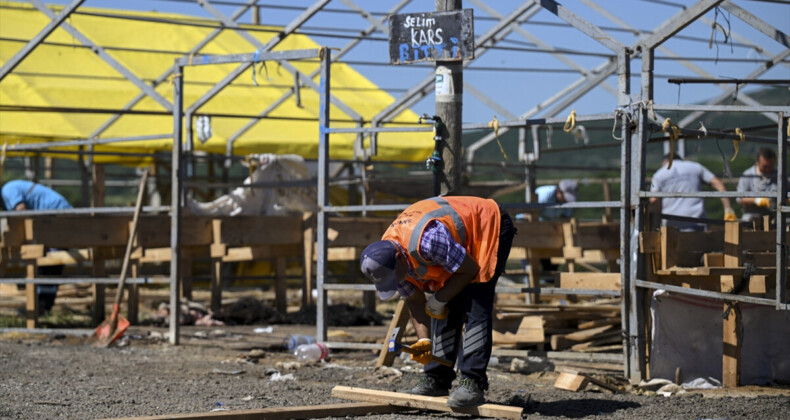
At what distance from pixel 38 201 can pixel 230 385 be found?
595cm

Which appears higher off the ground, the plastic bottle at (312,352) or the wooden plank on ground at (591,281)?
the wooden plank on ground at (591,281)

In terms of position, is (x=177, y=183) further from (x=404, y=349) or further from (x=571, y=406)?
(x=571, y=406)

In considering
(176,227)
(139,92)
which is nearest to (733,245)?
(176,227)

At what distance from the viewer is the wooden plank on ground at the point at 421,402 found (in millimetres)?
5734

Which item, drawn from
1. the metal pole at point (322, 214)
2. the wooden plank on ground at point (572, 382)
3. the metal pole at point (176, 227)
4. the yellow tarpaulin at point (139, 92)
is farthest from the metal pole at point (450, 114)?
the yellow tarpaulin at point (139, 92)

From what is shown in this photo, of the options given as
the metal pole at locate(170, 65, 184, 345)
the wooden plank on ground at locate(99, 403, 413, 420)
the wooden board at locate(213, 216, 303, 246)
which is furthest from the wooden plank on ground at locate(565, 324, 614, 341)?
the wooden board at locate(213, 216, 303, 246)

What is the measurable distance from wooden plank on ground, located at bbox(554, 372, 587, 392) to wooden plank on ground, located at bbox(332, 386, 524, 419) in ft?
4.17

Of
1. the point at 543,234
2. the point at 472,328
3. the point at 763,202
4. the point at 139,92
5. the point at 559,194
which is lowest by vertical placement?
the point at 472,328

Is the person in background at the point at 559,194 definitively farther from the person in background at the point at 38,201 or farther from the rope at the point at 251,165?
the person in background at the point at 38,201

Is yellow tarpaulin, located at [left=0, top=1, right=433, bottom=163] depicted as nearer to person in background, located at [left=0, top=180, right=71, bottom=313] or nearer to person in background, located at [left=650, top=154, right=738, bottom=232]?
person in background, located at [left=0, top=180, right=71, bottom=313]

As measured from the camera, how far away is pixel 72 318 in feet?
39.0

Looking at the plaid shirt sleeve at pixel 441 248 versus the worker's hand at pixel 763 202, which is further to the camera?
the worker's hand at pixel 763 202

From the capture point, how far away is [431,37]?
7.71 m

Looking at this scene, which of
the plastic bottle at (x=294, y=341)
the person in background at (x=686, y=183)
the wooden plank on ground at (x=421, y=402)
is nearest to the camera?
the wooden plank on ground at (x=421, y=402)
